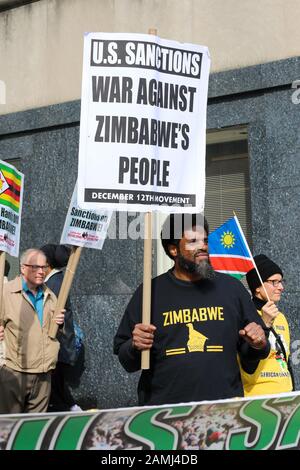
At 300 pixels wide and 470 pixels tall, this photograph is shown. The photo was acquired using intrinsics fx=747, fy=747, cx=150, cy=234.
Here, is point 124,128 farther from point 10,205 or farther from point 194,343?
point 10,205

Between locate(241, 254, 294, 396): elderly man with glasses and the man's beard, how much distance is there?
0.83 m

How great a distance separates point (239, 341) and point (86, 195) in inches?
46.1

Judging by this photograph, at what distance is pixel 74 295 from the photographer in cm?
819

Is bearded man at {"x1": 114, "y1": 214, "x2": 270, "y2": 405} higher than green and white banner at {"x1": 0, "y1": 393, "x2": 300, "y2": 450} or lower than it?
higher

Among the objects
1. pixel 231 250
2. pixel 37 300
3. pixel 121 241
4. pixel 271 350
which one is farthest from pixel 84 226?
pixel 271 350

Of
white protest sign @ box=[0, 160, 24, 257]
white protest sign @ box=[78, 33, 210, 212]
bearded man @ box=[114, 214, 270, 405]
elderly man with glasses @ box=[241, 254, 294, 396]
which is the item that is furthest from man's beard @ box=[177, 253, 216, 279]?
white protest sign @ box=[0, 160, 24, 257]

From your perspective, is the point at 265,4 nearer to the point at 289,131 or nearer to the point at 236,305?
the point at 289,131

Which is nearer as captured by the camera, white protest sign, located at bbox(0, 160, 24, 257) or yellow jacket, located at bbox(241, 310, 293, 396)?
yellow jacket, located at bbox(241, 310, 293, 396)

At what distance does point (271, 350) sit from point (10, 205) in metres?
2.23

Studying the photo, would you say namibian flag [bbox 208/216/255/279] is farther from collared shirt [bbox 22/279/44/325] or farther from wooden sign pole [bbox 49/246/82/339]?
collared shirt [bbox 22/279/44/325]

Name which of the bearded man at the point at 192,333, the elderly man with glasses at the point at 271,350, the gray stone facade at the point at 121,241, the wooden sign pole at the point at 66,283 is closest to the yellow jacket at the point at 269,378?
the elderly man with glasses at the point at 271,350

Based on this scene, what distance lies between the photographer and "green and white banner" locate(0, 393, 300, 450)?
3289 millimetres

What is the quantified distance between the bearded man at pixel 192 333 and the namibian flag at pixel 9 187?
1.80m

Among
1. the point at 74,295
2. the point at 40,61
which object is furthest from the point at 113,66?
the point at 40,61
